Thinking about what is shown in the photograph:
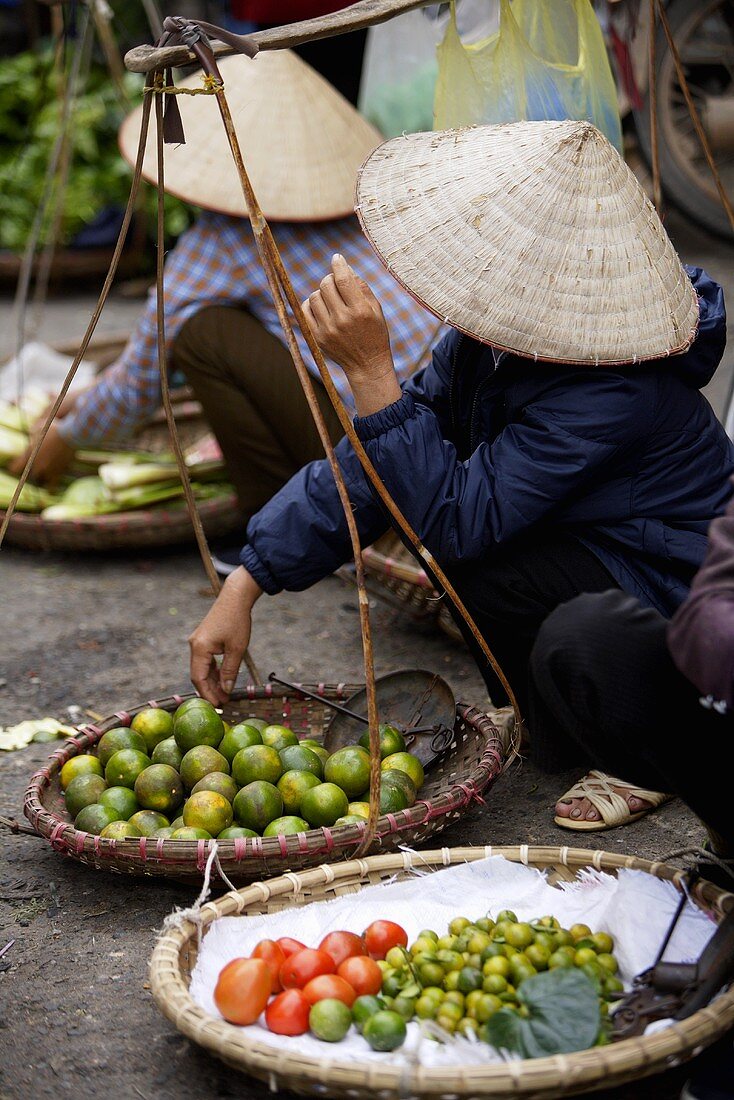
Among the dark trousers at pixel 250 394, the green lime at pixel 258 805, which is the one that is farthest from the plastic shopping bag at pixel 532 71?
the green lime at pixel 258 805

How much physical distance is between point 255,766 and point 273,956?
0.52 meters

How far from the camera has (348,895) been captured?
179cm

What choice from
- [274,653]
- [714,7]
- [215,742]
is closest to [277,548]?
[215,742]

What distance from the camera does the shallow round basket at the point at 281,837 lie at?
6.07 ft

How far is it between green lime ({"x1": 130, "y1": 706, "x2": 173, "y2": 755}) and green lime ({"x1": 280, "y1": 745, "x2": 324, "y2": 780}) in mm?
253

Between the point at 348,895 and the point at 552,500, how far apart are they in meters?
0.70

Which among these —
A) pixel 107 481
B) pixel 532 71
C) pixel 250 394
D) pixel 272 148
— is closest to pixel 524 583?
pixel 532 71

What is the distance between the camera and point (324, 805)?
6.56ft

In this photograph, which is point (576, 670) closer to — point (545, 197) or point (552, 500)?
point (552, 500)

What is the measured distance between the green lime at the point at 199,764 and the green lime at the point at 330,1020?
0.67m

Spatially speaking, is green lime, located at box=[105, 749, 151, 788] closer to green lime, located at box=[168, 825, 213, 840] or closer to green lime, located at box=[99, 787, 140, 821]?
green lime, located at box=[99, 787, 140, 821]

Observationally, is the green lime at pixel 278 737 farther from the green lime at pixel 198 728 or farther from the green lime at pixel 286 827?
the green lime at pixel 286 827

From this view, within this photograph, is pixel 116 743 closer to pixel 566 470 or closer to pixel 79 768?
pixel 79 768

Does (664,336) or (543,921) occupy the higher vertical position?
(664,336)
